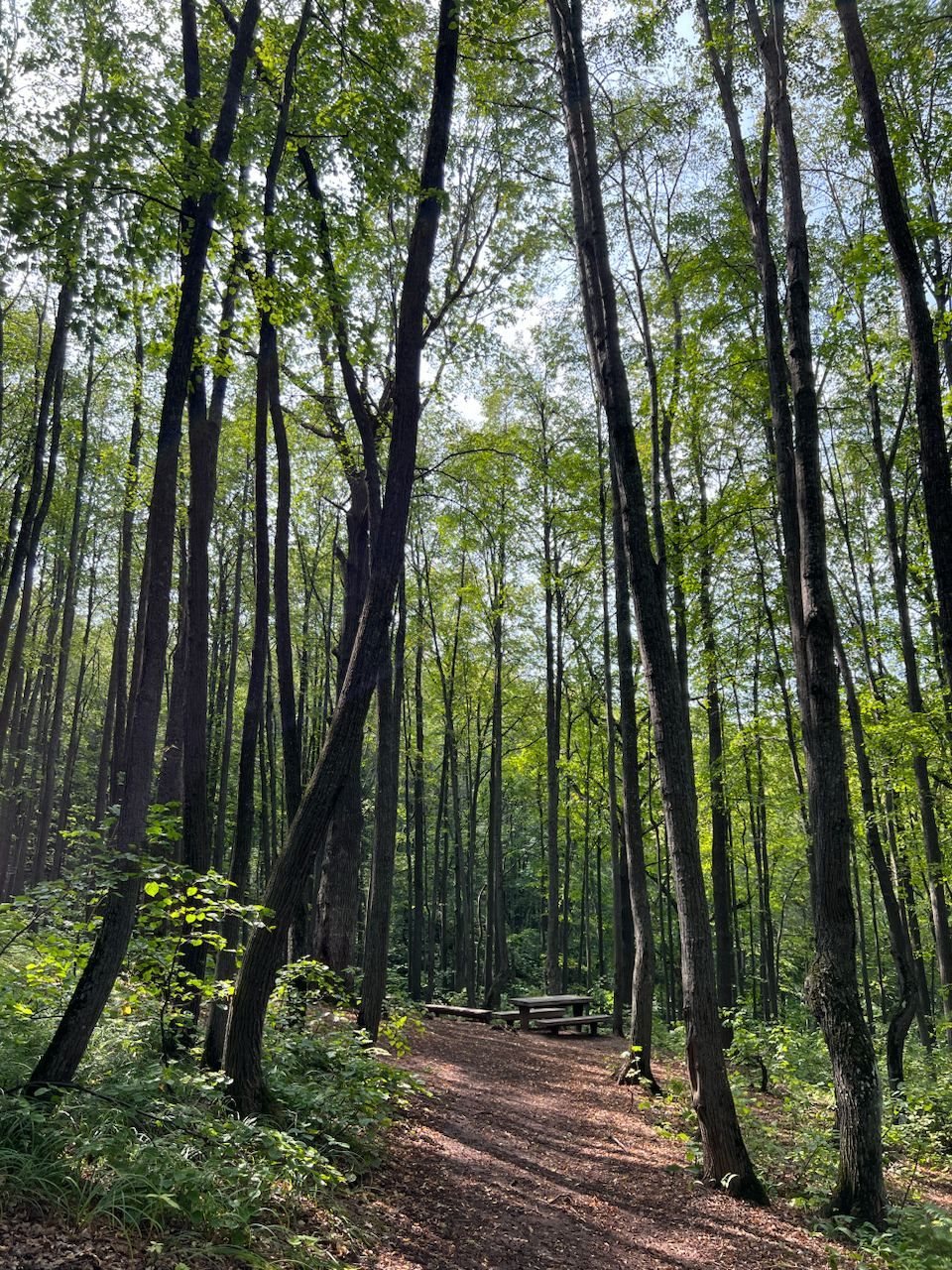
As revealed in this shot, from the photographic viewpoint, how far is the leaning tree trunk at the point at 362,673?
5.00 metres

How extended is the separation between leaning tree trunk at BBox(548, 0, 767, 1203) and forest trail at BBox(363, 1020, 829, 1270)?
0.55 m

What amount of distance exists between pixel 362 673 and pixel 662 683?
106 inches

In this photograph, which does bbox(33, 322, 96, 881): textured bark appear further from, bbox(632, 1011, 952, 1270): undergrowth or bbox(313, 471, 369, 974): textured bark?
bbox(632, 1011, 952, 1270): undergrowth

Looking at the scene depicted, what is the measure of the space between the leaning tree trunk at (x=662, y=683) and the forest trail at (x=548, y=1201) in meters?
0.55

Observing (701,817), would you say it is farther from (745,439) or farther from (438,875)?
(745,439)

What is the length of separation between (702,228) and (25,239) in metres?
10.9

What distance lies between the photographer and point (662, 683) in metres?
6.55

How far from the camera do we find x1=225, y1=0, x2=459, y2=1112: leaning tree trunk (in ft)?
16.4

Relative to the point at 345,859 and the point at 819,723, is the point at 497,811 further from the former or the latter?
the point at 819,723

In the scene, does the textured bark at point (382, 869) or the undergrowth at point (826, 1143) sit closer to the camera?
the undergrowth at point (826, 1143)

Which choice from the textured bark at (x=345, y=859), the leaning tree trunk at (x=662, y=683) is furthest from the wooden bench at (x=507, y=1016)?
the leaning tree trunk at (x=662, y=683)

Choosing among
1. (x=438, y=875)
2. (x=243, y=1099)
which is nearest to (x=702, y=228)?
(x=243, y=1099)

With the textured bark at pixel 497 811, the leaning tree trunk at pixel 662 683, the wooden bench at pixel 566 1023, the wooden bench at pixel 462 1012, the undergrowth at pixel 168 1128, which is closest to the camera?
the undergrowth at pixel 168 1128

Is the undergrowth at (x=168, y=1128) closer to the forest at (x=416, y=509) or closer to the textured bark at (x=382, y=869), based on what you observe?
the forest at (x=416, y=509)
